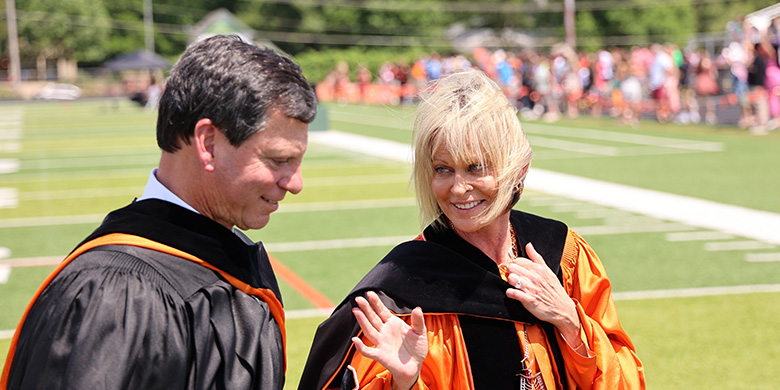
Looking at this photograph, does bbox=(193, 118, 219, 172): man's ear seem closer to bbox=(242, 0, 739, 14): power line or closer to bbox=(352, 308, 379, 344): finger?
bbox=(352, 308, 379, 344): finger

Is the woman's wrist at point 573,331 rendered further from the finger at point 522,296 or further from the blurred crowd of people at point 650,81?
the blurred crowd of people at point 650,81

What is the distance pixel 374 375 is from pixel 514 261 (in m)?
0.55

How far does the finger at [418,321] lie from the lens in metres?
2.58

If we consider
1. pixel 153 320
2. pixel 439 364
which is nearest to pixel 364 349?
pixel 439 364

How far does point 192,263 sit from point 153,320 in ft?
0.75

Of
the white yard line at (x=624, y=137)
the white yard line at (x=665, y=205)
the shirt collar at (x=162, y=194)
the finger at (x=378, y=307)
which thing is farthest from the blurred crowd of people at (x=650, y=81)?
the shirt collar at (x=162, y=194)

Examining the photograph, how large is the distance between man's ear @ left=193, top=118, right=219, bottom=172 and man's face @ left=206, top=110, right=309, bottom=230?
0.01 metres

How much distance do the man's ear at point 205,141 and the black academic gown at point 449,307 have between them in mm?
801

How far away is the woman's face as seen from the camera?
293 centimetres

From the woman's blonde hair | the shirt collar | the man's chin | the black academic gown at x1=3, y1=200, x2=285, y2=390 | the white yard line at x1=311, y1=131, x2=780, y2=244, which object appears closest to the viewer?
the black academic gown at x1=3, y1=200, x2=285, y2=390

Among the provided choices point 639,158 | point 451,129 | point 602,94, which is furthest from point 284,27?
point 451,129

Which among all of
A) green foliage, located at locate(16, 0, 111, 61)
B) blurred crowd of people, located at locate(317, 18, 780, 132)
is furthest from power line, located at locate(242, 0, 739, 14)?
blurred crowd of people, located at locate(317, 18, 780, 132)

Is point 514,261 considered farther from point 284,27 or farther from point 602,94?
point 284,27

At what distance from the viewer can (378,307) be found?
2641 mm
